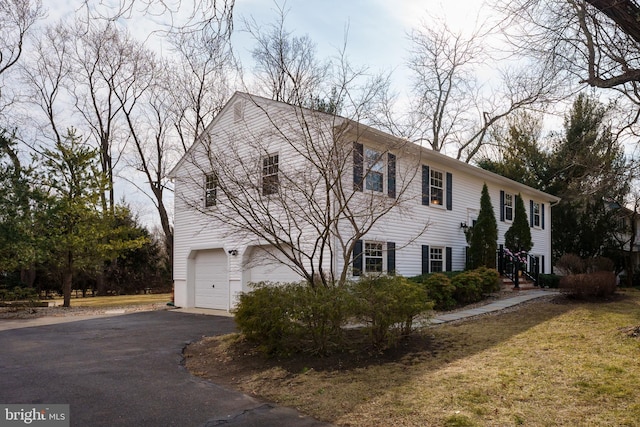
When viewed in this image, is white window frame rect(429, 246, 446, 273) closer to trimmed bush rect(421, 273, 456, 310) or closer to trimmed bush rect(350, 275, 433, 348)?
trimmed bush rect(421, 273, 456, 310)

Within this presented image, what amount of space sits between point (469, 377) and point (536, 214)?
18.6 meters

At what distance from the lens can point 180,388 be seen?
610 cm

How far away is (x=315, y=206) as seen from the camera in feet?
33.9

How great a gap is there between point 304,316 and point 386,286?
144 cm

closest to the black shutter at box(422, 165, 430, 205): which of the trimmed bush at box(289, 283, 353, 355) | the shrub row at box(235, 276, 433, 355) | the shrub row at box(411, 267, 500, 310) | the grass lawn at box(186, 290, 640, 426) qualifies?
the shrub row at box(411, 267, 500, 310)

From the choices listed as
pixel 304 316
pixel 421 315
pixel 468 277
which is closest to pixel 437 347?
pixel 421 315

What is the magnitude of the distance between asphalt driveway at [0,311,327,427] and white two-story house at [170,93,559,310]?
310 cm

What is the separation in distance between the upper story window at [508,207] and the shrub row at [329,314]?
1317 cm

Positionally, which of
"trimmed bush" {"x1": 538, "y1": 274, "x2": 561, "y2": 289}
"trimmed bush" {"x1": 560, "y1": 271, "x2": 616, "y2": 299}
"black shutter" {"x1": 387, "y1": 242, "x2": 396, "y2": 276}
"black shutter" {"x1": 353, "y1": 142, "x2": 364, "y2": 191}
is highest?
"black shutter" {"x1": 353, "y1": 142, "x2": 364, "y2": 191}

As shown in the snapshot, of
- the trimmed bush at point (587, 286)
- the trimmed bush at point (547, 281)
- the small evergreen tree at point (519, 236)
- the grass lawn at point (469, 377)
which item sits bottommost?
the grass lawn at point (469, 377)

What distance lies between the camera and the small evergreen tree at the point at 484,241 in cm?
1606

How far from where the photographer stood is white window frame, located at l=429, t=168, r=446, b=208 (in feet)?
52.1

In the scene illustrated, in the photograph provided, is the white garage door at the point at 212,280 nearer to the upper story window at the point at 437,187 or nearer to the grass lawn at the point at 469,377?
the grass lawn at the point at 469,377

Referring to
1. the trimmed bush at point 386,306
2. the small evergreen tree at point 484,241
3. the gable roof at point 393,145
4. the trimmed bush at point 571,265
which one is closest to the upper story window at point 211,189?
the gable roof at point 393,145
